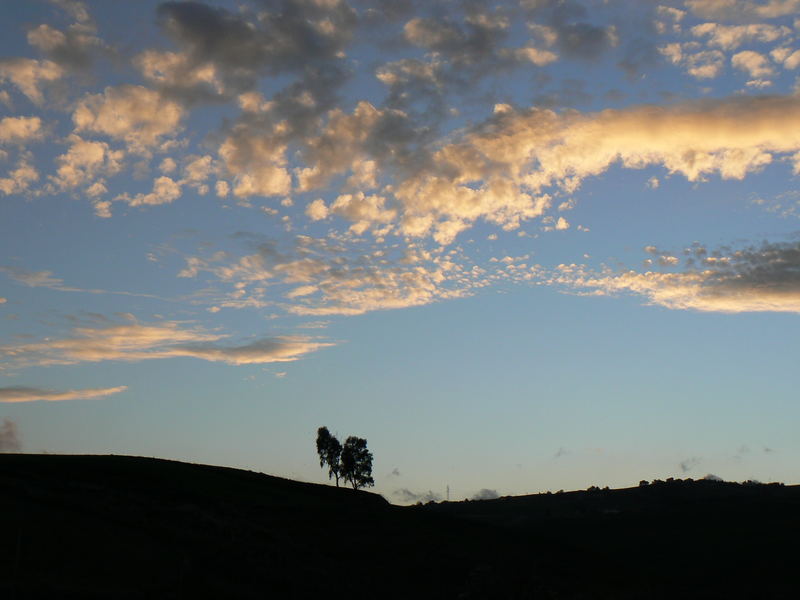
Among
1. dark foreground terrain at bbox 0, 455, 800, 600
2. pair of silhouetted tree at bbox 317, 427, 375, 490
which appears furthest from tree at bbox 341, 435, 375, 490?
dark foreground terrain at bbox 0, 455, 800, 600

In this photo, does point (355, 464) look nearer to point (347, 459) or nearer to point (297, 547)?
point (347, 459)

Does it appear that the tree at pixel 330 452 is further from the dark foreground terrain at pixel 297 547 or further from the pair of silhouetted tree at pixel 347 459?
the dark foreground terrain at pixel 297 547

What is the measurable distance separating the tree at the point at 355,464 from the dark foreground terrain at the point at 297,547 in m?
44.4

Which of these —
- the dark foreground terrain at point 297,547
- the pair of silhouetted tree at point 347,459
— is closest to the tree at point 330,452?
the pair of silhouetted tree at point 347,459

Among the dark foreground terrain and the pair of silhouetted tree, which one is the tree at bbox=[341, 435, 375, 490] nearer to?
the pair of silhouetted tree

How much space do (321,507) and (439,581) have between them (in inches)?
1207

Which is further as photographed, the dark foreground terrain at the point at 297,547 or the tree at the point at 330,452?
the tree at the point at 330,452

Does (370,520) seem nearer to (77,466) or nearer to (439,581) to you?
(439,581)

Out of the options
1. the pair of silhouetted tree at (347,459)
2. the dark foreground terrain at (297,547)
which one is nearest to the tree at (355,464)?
the pair of silhouetted tree at (347,459)

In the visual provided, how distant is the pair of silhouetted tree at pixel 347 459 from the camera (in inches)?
5950

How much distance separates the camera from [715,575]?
3548 inches

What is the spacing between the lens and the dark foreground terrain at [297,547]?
41.8 metres

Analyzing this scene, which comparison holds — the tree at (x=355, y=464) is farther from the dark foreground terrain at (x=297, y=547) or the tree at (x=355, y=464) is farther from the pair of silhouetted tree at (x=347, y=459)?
the dark foreground terrain at (x=297, y=547)

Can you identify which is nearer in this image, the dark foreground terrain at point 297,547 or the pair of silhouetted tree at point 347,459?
the dark foreground terrain at point 297,547
